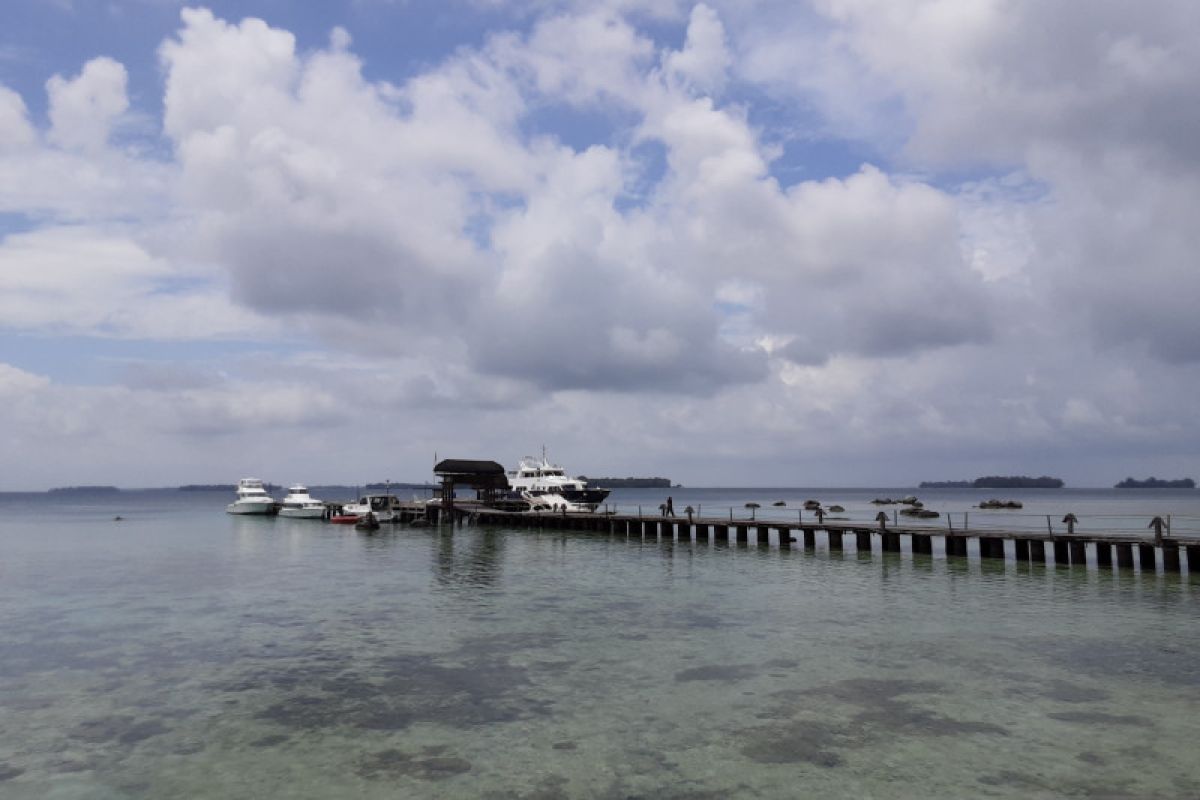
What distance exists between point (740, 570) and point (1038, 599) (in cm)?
1509

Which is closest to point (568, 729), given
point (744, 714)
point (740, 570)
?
point (744, 714)

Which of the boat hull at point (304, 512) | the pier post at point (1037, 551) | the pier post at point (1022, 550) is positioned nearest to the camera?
the pier post at point (1037, 551)

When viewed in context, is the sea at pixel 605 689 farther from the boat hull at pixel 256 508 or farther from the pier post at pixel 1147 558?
the boat hull at pixel 256 508

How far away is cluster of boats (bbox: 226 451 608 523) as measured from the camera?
273 feet

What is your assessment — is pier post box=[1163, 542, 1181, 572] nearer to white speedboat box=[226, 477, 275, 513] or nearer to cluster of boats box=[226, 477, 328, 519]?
cluster of boats box=[226, 477, 328, 519]

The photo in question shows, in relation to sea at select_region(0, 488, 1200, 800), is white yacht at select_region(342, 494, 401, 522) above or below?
above

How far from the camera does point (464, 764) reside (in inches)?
541

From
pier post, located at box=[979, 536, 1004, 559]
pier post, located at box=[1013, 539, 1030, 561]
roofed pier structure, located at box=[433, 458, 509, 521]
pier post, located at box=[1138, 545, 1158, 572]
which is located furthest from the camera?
roofed pier structure, located at box=[433, 458, 509, 521]

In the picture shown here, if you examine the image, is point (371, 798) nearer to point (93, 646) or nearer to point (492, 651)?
point (492, 651)

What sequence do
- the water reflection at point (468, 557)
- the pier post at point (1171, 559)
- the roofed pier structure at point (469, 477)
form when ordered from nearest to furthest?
the water reflection at point (468, 557) < the pier post at point (1171, 559) < the roofed pier structure at point (469, 477)

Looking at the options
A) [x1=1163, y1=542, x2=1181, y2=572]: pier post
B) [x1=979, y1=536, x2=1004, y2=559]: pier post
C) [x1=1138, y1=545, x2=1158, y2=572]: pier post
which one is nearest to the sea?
[x1=1163, y1=542, x2=1181, y2=572]: pier post

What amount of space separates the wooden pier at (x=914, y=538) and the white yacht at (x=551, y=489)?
4.95 meters

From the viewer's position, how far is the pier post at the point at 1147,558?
133ft

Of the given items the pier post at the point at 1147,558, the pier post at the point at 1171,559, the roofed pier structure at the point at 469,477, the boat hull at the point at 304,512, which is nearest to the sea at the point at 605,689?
the pier post at the point at 1171,559
